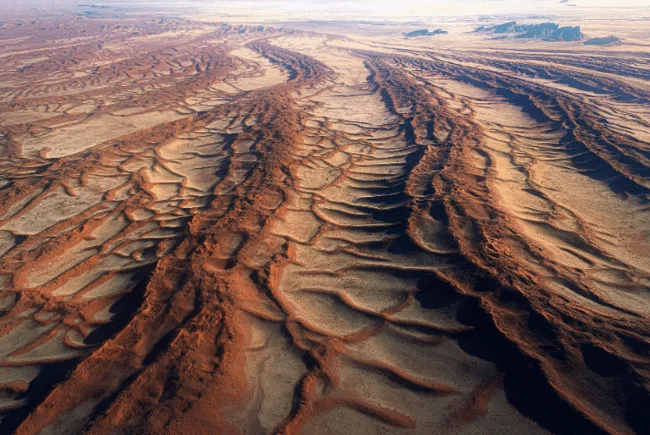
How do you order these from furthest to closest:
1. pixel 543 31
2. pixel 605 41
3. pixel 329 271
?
pixel 543 31 < pixel 605 41 < pixel 329 271

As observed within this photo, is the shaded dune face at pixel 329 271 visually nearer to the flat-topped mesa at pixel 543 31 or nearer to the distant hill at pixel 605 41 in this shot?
the distant hill at pixel 605 41

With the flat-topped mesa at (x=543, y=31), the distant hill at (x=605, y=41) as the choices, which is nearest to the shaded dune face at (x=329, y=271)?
the distant hill at (x=605, y=41)

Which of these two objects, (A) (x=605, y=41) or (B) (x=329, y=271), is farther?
(A) (x=605, y=41)

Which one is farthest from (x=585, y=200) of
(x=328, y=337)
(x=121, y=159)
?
(x=121, y=159)

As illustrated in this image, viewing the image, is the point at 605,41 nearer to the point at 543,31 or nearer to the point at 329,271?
the point at 543,31

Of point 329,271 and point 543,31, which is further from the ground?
point 543,31

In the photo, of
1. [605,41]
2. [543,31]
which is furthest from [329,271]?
[543,31]

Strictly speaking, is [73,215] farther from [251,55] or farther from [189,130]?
[251,55]
